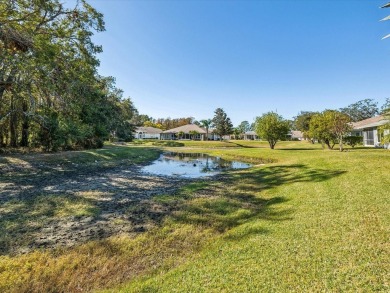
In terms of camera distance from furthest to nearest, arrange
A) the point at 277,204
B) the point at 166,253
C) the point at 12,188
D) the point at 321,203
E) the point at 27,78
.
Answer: the point at 27,78, the point at 12,188, the point at 277,204, the point at 321,203, the point at 166,253

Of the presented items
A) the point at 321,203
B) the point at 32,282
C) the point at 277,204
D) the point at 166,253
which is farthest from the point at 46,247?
the point at 321,203

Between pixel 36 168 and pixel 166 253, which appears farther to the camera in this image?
pixel 36 168

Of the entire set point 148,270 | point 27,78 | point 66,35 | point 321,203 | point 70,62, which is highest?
point 66,35

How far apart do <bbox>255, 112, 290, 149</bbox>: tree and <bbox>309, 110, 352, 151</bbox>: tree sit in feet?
12.7

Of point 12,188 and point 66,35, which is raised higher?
point 66,35

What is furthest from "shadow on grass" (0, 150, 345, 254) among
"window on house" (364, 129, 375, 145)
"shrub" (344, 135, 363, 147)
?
"shrub" (344, 135, 363, 147)

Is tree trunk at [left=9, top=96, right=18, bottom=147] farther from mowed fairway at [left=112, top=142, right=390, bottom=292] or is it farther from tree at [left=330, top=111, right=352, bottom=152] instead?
tree at [left=330, top=111, right=352, bottom=152]

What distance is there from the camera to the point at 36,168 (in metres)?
A: 14.2

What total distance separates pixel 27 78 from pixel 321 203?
55.2 ft

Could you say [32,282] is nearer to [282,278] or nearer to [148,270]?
[148,270]

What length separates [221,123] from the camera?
74.1 m

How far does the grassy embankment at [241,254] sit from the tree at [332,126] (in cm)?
1954

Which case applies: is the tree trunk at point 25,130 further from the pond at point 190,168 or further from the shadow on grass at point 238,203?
the shadow on grass at point 238,203

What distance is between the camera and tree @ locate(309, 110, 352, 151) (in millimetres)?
24266
